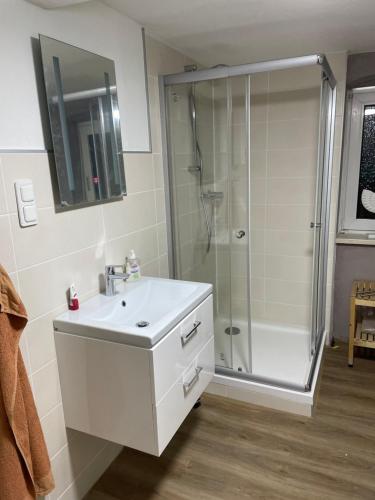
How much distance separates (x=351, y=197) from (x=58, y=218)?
7.47ft

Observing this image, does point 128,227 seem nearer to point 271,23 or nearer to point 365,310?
point 271,23

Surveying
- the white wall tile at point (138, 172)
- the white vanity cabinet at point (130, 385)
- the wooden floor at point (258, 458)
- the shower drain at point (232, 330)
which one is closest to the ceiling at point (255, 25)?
the white wall tile at point (138, 172)

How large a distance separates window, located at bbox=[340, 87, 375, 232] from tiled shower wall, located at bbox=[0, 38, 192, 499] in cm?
152

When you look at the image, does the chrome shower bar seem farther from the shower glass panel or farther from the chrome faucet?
the chrome faucet

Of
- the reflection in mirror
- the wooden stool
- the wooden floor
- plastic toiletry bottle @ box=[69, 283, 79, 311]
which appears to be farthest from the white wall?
the wooden stool

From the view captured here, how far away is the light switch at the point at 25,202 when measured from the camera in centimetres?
132

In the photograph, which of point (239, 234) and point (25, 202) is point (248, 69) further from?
point (25, 202)

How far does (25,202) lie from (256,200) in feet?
6.47

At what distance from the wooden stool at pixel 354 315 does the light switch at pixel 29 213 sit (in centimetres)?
212

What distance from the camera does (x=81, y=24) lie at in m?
1.57

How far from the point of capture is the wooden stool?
8.29 feet

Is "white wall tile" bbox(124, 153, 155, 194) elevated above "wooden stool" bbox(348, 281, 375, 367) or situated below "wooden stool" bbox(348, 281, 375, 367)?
above

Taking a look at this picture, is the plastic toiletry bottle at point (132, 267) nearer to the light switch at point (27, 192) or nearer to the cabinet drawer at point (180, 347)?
the cabinet drawer at point (180, 347)

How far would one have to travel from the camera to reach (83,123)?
1577 millimetres
